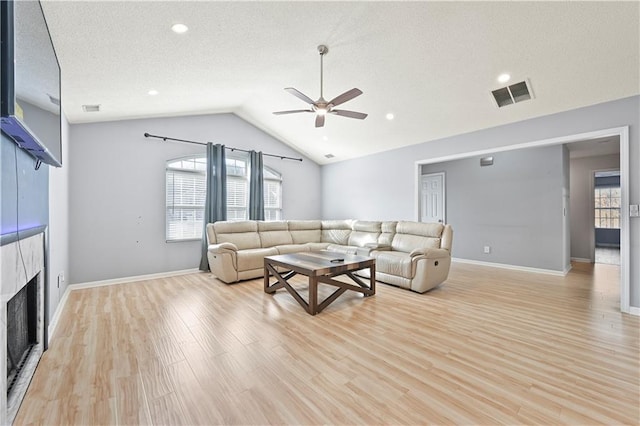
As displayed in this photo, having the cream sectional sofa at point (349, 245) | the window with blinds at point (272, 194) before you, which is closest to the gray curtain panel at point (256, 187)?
the window with blinds at point (272, 194)

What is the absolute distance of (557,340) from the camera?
8.16 ft

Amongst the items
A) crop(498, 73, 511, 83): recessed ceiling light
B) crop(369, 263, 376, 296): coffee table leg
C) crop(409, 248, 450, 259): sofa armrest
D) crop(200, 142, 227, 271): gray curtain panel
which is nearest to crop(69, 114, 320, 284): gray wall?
crop(200, 142, 227, 271): gray curtain panel

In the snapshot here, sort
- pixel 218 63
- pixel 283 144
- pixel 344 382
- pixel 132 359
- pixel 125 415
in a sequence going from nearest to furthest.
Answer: pixel 125 415, pixel 344 382, pixel 132 359, pixel 218 63, pixel 283 144

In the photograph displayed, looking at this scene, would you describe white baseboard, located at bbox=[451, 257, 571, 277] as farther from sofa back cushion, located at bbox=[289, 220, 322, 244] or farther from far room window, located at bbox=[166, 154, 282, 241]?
far room window, located at bbox=[166, 154, 282, 241]

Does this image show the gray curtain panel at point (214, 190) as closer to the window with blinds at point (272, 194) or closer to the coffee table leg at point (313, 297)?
the window with blinds at point (272, 194)

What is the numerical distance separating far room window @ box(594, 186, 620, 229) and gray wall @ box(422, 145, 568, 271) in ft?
18.4

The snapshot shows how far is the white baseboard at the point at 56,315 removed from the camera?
266 cm

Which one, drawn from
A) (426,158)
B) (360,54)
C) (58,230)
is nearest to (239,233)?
(58,230)

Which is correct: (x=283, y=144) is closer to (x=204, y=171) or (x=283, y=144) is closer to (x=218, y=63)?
(x=204, y=171)

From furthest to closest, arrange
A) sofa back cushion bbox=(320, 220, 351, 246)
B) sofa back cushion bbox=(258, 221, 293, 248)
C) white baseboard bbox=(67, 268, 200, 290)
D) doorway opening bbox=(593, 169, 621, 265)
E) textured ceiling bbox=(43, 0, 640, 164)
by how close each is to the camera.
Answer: doorway opening bbox=(593, 169, 621, 265) → sofa back cushion bbox=(320, 220, 351, 246) → sofa back cushion bbox=(258, 221, 293, 248) → white baseboard bbox=(67, 268, 200, 290) → textured ceiling bbox=(43, 0, 640, 164)

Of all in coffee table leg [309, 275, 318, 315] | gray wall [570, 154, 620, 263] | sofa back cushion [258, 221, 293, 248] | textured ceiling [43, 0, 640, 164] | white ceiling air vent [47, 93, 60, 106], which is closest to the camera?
white ceiling air vent [47, 93, 60, 106]

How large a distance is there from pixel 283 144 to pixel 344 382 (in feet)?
19.1

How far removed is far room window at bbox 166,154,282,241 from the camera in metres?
5.30

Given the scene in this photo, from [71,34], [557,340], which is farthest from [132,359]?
[557,340]
